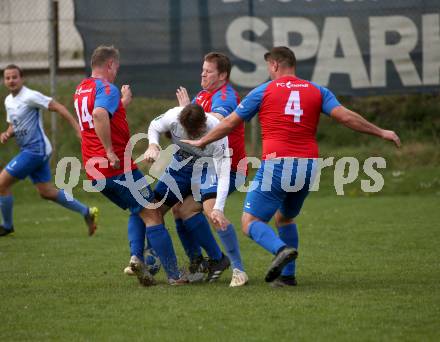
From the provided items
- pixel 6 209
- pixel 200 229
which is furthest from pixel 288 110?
pixel 6 209

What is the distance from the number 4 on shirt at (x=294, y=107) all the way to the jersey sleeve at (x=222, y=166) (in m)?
0.64

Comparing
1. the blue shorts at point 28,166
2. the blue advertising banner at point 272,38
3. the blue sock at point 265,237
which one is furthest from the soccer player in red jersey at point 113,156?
the blue advertising banner at point 272,38

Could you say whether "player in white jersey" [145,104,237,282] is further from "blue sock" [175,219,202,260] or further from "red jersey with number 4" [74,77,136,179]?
"red jersey with number 4" [74,77,136,179]

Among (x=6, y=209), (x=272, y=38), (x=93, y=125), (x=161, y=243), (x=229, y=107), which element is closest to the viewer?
(x=93, y=125)

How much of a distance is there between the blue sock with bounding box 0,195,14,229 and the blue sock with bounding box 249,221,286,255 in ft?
15.8

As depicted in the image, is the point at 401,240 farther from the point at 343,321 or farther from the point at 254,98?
the point at 343,321

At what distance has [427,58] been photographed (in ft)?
47.3

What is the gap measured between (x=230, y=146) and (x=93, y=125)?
3.96 feet

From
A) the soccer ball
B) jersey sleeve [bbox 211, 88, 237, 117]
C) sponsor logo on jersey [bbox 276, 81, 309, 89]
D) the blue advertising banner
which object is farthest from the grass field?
the blue advertising banner

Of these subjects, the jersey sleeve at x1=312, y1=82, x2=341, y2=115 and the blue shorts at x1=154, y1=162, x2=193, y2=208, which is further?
the blue shorts at x1=154, y1=162, x2=193, y2=208

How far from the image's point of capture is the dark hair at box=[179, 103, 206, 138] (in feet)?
22.6

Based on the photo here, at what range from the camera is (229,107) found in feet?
24.7

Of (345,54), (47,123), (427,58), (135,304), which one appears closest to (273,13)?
(345,54)

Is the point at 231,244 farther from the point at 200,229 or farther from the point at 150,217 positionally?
the point at 150,217
